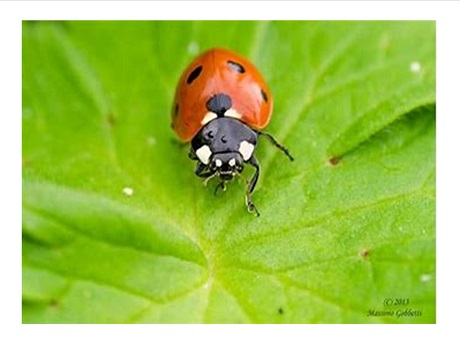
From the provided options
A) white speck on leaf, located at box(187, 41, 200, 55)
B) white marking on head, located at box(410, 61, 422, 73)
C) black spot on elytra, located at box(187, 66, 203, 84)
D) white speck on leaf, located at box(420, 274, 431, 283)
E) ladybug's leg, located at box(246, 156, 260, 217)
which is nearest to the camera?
white speck on leaf, located at box(420, 274, 431, 283)

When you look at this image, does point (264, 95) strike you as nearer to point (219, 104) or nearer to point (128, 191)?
point (219, 104)

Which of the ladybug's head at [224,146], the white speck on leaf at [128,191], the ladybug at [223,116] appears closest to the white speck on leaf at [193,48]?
the ladybug at [223,116]

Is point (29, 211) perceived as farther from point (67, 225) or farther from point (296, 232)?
point (296, 232)

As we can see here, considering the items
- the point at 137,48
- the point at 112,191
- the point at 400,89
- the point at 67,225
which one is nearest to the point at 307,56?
the point at 400,89

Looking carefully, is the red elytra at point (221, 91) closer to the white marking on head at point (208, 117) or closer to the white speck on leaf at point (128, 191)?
the white marking on head at point (208, 117)

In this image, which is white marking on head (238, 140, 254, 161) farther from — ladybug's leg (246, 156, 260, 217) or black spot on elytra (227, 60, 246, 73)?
black spot on elytra (227, 60, 246, 73)

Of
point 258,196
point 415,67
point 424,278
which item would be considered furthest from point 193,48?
point 424,278

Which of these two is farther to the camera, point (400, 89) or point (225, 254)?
point (400, 89)

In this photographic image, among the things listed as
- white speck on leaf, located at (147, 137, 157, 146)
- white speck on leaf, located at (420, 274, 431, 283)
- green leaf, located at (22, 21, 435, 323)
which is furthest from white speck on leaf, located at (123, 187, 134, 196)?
white speck on leaf, located at (420, 274, 431, 283)

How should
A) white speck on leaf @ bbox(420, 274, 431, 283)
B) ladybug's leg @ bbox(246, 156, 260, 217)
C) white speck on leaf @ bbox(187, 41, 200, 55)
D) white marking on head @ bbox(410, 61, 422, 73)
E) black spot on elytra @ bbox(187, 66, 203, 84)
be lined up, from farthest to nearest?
white speck on leaf @ bbox(187, 41, 200, 55), white marking on head @ bbox(410, 61, 422, 73), black spot on elytra @ bbox(187, 66, 203, 84), ladybug's leg @ bbox(246, 156, 260, 217), white speck on leaf @ bbox(420, 274, 431, 283)
